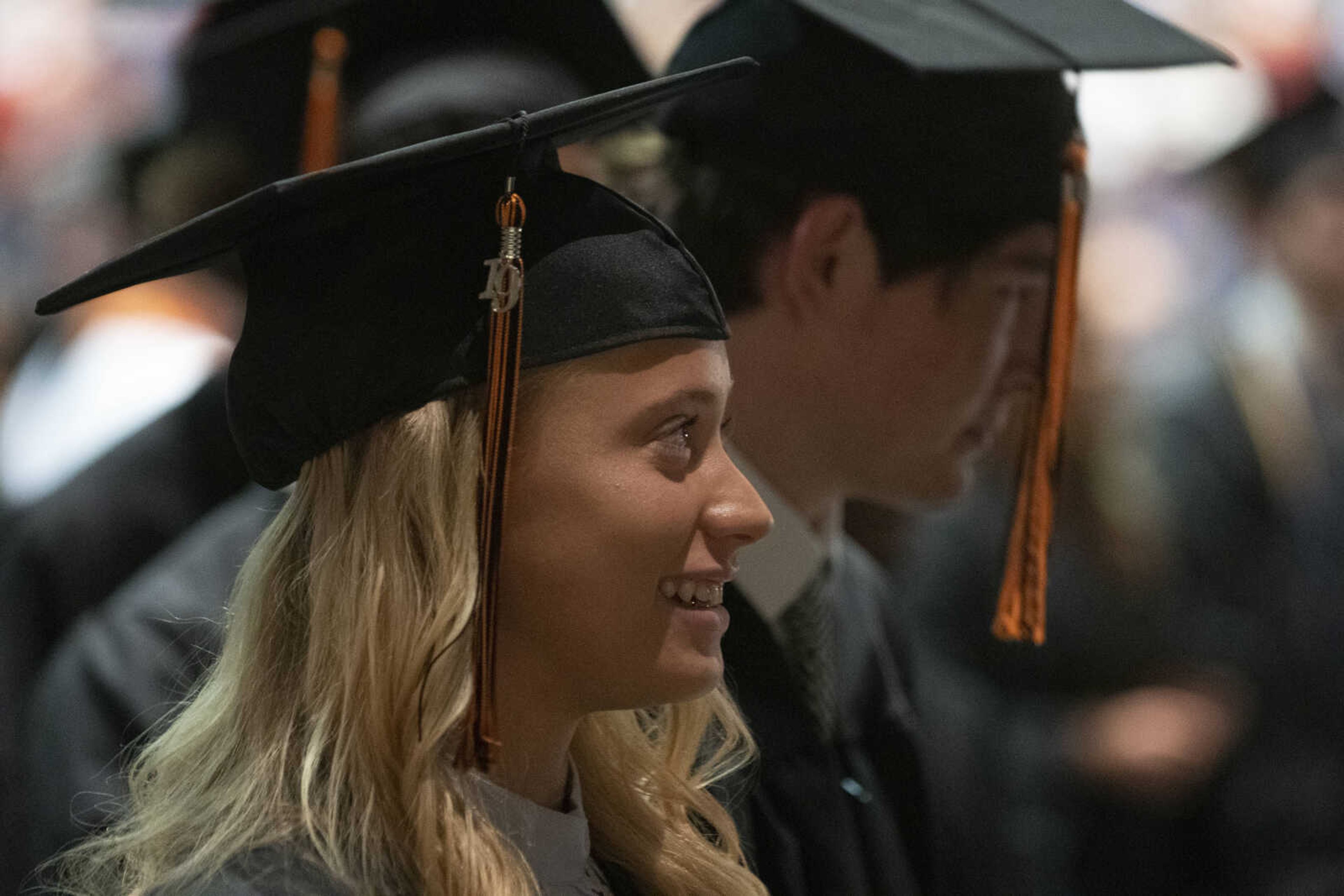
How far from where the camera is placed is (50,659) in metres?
2.95

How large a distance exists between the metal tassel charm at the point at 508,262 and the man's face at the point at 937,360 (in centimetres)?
79

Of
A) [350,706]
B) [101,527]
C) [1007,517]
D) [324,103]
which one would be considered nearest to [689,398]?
[350,706]

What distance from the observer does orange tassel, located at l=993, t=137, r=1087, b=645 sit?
2.06 metres

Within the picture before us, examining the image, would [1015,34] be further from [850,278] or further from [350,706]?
[350,706]

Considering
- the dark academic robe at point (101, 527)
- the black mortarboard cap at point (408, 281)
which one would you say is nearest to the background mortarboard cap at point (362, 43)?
the dark academic robe at point (101, 527)

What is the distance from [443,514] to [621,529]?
0.15m

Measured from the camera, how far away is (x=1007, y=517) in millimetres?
2557

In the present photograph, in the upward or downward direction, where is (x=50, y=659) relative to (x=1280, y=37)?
downward

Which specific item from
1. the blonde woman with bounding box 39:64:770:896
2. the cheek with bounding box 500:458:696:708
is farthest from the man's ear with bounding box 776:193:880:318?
the cheek with bounding box 500:458:696:708

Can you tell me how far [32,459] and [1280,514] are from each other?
2768mm

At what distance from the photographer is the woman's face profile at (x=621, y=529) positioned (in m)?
1.41

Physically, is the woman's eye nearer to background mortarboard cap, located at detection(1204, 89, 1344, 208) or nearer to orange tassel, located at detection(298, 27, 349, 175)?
orange tassel, located at detection(298, 27, 349, 175)

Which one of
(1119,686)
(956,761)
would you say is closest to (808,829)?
(956,761)

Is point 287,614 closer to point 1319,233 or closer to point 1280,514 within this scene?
point 1280,514
